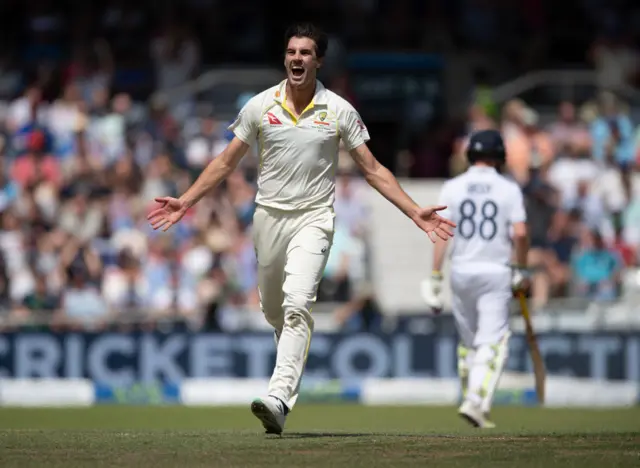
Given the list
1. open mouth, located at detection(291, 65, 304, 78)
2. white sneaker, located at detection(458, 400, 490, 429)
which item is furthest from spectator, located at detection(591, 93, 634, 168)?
open mouth, located at detection(291, 65, 304, 78)

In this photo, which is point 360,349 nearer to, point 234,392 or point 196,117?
point 234,392

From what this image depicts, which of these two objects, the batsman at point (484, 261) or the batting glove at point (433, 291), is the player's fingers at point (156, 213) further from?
the batting glove at point (433, 291)

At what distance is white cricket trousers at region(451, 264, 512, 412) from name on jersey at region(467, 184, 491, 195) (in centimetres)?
53

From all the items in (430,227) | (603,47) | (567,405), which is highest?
(603,47)

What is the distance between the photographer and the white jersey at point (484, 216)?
10648mm

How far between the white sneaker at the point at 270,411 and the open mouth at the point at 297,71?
1809 mm

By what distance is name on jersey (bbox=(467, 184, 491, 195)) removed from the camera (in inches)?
421

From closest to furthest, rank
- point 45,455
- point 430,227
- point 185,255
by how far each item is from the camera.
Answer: point 45,455
point 430,227
point 185,255

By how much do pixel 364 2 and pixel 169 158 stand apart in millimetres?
4764

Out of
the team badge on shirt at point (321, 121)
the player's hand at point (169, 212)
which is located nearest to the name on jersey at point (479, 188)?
the team badge on shirt at point (321, 121)

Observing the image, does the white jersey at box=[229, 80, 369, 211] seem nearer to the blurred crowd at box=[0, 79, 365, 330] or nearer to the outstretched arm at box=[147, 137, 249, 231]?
the outstretched arm at box=[147, 137, 249, 231]

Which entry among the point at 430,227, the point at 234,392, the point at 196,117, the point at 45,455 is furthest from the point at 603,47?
the point at 45,455

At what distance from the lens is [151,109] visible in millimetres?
19844

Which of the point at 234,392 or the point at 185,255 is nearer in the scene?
the point at 234,392
